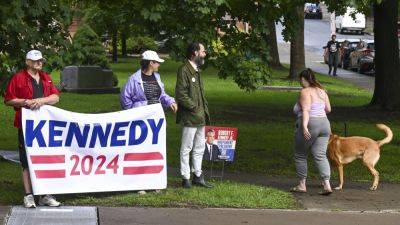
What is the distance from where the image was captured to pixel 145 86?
10219 mm

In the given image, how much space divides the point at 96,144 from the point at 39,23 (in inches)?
127

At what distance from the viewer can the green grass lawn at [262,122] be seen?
517 inches

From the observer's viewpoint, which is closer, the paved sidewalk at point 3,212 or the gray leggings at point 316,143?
the paved sidewalk at point 3,212

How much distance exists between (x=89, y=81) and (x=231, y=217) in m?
18.5

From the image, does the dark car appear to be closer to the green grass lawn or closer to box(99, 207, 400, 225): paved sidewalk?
the green grass lawn

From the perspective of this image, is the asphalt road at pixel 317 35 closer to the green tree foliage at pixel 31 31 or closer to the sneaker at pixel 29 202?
the green tree foliage at pixel 31 31

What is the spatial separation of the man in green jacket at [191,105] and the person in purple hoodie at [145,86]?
6.5 inches

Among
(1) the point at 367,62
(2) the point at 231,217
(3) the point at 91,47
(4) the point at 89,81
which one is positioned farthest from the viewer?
(1) the point at 367,62

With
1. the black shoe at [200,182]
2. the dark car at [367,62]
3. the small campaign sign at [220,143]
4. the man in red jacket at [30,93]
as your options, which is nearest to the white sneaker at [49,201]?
the man in red jacket at [30,93]

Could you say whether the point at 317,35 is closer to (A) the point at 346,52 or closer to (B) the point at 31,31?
(A) the point at 346,52

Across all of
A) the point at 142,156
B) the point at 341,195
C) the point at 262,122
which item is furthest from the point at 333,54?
the point at 142,156

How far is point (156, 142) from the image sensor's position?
10188mm

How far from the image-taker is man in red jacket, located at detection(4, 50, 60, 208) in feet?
30.5

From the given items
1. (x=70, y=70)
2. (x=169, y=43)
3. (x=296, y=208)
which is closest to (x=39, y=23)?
(x=169, y=43)
